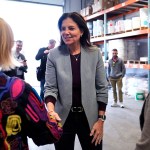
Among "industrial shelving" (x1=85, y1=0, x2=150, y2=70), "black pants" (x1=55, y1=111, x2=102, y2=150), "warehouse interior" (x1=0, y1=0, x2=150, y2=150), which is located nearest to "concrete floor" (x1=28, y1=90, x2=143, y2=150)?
"warehouse interior" (x1=0, y1=0, x2=150, y2=150)

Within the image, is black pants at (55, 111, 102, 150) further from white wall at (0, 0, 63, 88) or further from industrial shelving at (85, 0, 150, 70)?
white wall at (0, 0, 63, 88)

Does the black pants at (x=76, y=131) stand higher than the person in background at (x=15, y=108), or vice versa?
the person in background at (x=15, y=108)

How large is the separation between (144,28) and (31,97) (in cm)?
501

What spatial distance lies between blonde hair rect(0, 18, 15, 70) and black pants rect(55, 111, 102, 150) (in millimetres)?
625

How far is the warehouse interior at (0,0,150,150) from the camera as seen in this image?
4.09 metres

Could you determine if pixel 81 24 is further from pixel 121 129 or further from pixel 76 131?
pixel 121 129

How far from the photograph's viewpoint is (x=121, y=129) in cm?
409

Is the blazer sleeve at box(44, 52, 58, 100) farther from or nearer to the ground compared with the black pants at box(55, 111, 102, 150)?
farther from the ground

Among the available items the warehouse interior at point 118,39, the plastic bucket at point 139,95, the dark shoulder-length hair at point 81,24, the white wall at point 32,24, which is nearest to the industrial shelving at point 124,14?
the warehouse interior at point 118,39

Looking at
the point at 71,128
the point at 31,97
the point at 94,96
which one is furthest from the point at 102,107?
the point at 31,97

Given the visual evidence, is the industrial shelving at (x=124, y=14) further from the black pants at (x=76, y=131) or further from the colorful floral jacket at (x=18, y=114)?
the colorful floral jacket at (x=18, y=114)

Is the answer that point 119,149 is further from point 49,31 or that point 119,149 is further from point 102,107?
point 49,31

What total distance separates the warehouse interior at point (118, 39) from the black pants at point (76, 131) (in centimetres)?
177

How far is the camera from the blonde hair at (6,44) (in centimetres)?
101
